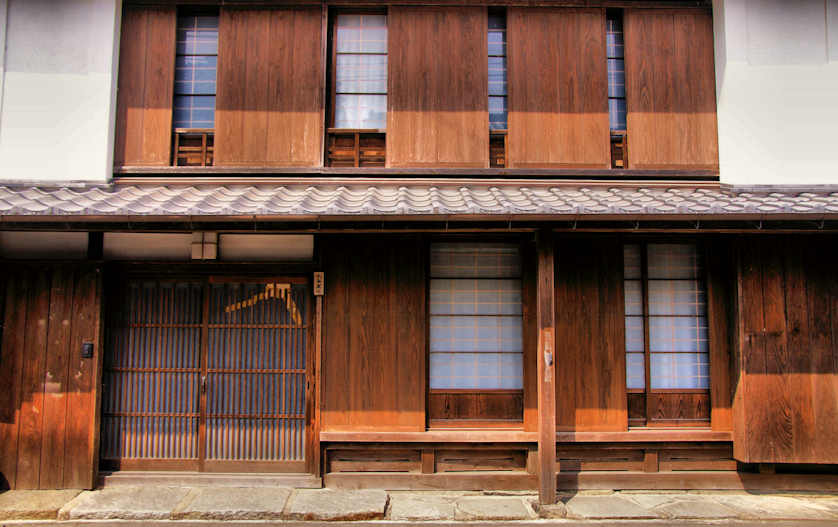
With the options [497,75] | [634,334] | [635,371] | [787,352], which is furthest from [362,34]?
[787,352]

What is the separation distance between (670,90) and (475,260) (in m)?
4.00

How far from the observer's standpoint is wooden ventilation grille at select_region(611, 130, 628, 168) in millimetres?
7704

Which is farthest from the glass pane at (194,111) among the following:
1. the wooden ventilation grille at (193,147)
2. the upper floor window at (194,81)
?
the wooden ventilation grille at (193,147)

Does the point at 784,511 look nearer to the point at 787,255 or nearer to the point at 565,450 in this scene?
the point at 565,450

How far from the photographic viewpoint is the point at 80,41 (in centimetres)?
743

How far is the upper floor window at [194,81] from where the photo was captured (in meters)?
7.70

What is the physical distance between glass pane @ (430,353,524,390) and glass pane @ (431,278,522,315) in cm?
61

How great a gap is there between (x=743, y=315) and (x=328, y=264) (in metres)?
5.58

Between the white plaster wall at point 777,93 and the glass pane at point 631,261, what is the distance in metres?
1.75

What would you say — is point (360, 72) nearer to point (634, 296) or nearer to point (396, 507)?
point (634, 296)

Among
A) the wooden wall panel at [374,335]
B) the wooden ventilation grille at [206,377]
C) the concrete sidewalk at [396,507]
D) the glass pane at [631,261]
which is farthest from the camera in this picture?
the glass pane at [631,261]

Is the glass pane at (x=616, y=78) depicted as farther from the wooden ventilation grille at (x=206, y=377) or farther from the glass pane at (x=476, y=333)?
the wooden ventilation grille at (x=206, y=377)

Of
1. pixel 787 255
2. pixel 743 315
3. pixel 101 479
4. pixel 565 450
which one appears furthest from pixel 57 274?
pixel 787 255

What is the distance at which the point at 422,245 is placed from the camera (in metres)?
6.99
